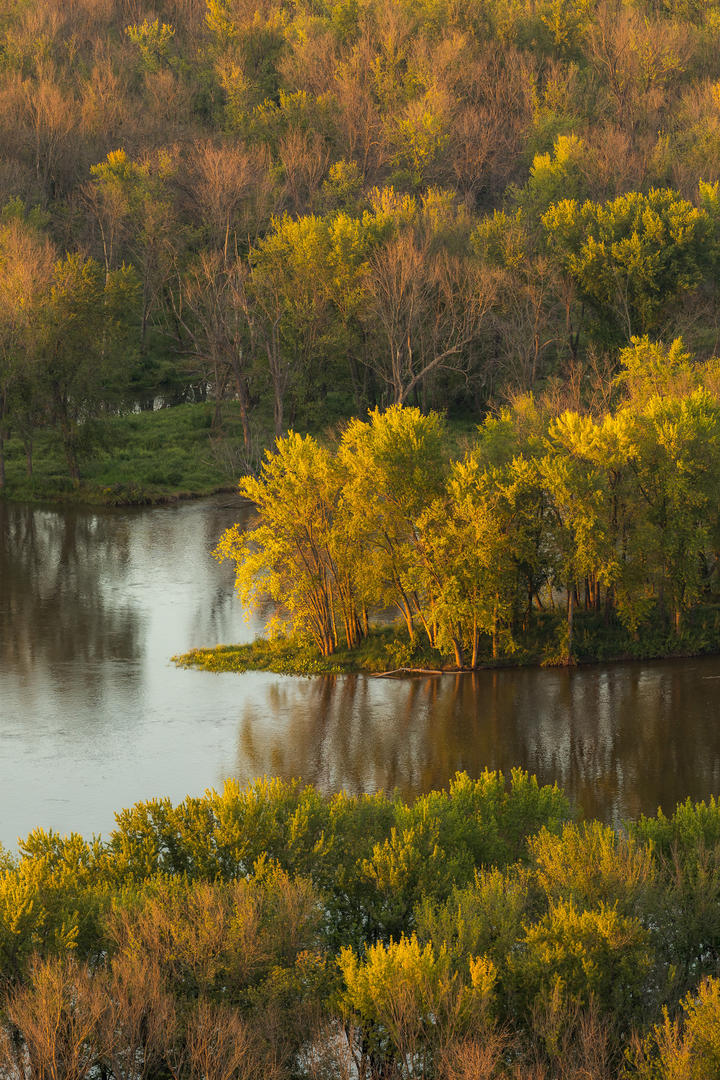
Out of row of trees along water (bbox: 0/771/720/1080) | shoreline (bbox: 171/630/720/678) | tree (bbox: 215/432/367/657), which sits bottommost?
row of trees along water (bbox: 0/771/720/1080)

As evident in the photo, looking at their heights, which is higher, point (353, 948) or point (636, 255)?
point (636, 255)

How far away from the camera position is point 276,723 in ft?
138

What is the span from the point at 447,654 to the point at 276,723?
322 inches

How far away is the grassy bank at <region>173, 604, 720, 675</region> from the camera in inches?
1866

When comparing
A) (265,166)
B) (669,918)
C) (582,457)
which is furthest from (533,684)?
(265,166)


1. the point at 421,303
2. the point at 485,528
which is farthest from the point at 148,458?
the point at 485,528

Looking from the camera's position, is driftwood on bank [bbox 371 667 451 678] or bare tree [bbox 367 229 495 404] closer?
driftwood on bank [bbox 371 667 451 678]

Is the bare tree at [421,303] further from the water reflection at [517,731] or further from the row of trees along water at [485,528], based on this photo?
the water reflection at [517,731]

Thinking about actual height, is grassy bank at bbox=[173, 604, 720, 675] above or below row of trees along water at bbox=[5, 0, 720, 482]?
below

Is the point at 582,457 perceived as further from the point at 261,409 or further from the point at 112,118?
the point at 112,118

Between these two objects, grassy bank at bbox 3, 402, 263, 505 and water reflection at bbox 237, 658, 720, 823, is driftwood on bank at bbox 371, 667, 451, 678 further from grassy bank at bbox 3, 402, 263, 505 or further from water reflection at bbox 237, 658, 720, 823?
grassy bank at bbox 3, 402, 263, 505

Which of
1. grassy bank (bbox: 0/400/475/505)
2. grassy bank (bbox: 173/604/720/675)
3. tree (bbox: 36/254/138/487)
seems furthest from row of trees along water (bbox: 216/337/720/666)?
tree (bbox: 36/254/138/487)

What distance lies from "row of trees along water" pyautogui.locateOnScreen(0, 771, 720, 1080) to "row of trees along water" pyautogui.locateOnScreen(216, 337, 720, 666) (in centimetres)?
1939

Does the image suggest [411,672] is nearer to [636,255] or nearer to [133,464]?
[133,464]
